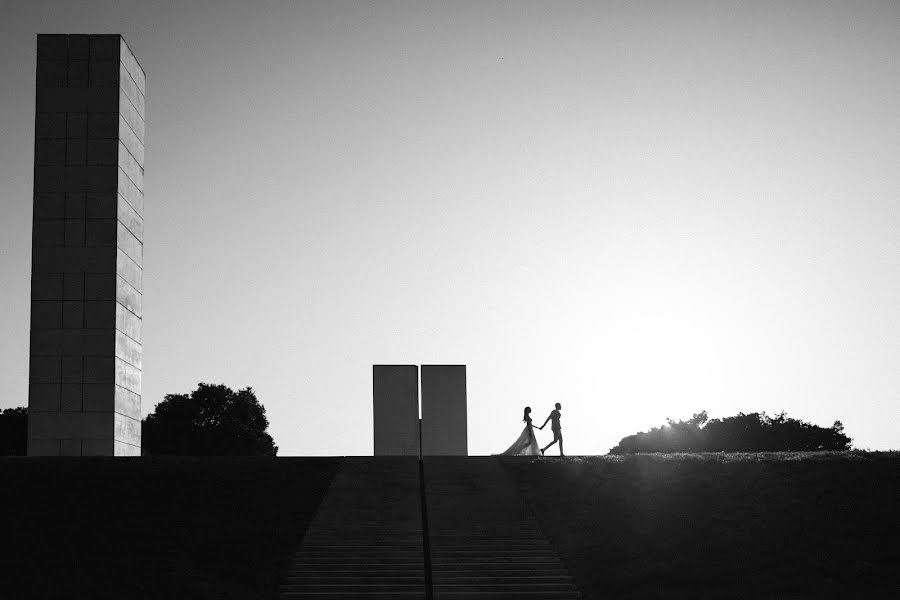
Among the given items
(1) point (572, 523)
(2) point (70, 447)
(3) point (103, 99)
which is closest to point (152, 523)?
(1) point (572, 523)

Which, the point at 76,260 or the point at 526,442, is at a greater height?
the point at 76,260

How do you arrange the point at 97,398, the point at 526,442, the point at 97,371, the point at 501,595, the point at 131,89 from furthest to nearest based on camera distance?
the point at 131,89, the point at 97,371, the point at 97,398, the point at 526,442, the point at 501,595

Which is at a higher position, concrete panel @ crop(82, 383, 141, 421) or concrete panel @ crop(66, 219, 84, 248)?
concrete panel @ crop(66, 219, 84, 248)

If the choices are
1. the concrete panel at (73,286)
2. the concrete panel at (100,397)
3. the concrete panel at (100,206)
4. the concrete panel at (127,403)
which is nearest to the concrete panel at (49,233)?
the concrete panel at (100,206)

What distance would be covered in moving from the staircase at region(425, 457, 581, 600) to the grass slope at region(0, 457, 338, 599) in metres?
2.81

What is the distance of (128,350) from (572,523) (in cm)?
1788

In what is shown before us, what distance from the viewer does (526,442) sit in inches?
1228

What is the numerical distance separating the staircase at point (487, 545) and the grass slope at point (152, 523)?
2806 mm

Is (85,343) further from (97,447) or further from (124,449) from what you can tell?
(124,449)

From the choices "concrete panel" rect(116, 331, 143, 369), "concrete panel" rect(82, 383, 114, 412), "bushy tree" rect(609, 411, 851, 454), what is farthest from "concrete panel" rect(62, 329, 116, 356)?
"bushy tree" rect(609, 411, 851, 454)

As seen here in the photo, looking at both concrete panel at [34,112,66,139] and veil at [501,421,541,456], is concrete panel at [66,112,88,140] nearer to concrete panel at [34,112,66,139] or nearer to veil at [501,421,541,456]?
concrete panel at [34,112,66,139]

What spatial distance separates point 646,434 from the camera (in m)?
84.6

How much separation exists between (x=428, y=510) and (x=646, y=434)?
63940mm

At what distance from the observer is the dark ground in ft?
62.6
